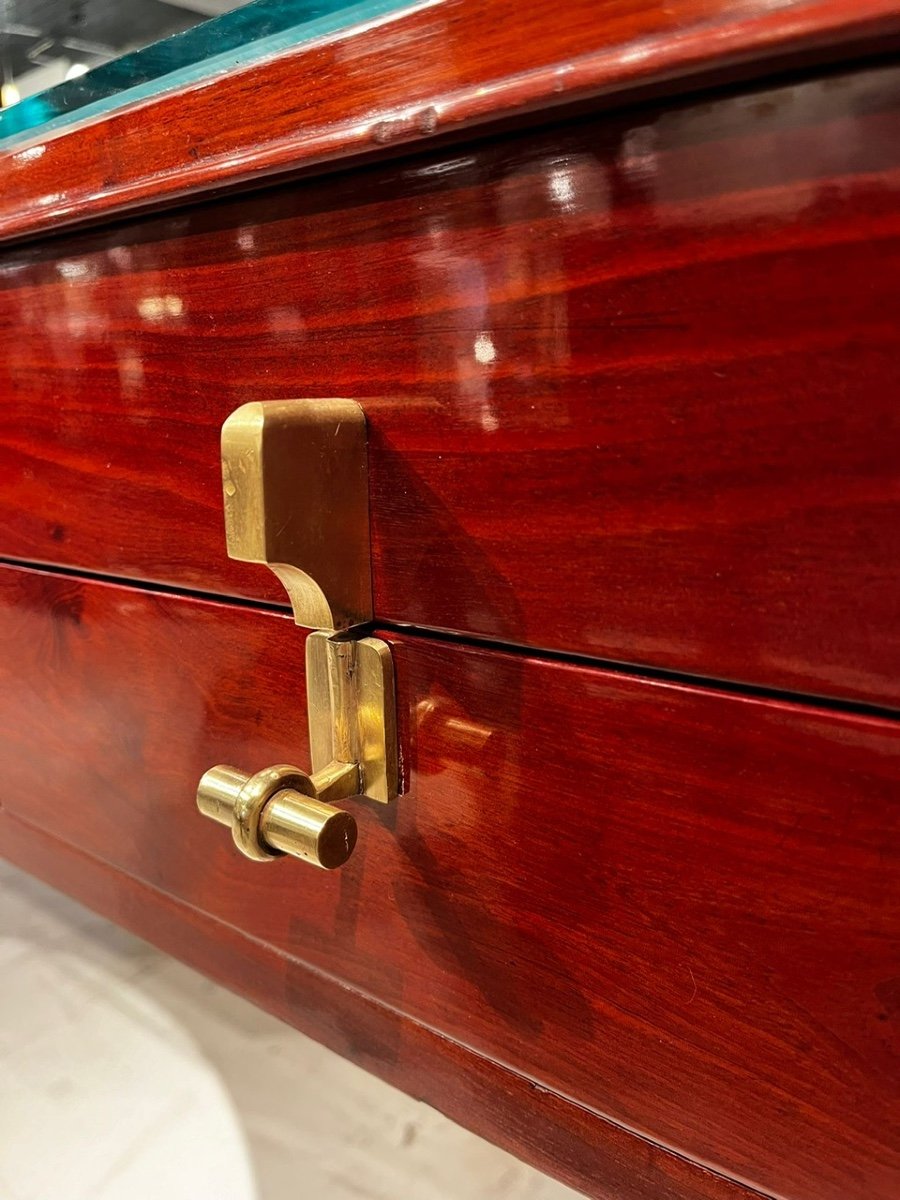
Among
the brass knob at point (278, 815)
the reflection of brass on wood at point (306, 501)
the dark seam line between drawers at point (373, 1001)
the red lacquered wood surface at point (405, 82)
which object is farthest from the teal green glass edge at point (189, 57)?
the dark seam line between drawers at point (373, 1001)

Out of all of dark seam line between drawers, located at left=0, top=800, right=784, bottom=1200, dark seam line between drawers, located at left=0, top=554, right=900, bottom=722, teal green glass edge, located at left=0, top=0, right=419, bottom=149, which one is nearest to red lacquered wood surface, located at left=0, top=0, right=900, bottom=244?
teal green glass edge, located at left=0, top=0, right=419, bottom=149

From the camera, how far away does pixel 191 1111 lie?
0.42m

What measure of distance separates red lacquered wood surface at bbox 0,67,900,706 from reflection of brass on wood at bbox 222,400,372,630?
0.01m

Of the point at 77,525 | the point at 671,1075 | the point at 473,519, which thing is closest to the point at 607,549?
the point at 473,519

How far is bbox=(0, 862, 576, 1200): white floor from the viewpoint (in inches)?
15.0

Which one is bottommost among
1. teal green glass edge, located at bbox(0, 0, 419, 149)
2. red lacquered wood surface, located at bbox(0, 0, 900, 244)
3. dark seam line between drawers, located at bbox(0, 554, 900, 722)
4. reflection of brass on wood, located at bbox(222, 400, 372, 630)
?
dark seam line between drawers, located at bbox(0, 554, 900, 722)

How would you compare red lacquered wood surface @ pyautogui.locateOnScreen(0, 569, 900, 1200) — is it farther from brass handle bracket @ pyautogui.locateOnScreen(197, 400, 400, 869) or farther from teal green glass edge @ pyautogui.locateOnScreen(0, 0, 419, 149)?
teal green glass edge @ pyautogui.locateOnScreen(0, 0, 419, 149)

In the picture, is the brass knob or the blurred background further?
the blurred background

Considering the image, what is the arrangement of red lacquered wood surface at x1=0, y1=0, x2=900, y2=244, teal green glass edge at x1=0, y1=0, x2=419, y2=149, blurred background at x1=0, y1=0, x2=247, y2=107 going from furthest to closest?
blurred background at x1=0, y1=0, x2=247, y2=107 < teal green glass edge at x1=0, y1=0, x2=419, y2=149 < red lacquered wood surface at x1=0, y1=0, x2=900, y2=244

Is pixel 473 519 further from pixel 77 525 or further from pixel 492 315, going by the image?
pixel 77 525

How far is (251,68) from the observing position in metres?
0.31

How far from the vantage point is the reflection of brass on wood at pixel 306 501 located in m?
0.28

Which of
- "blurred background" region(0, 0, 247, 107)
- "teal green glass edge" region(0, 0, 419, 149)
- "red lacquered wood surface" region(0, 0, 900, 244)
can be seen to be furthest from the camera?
"blurred background" region(0, 0, 247, 107)

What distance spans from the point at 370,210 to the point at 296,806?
0.21 meters
